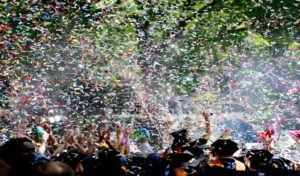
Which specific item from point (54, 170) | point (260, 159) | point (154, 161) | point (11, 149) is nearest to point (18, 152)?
point (11, 149)

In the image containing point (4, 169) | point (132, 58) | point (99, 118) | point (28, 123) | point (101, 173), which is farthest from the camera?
point (132, 58)

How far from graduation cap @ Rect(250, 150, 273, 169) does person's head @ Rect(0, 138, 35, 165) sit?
3.50m

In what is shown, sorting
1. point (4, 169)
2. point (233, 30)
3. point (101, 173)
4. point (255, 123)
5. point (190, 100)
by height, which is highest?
point (233, 30)

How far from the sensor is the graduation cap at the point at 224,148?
531 cm

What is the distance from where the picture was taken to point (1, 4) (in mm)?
12844

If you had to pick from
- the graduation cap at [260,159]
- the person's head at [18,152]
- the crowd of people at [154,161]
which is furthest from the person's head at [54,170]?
the graduation cap at [260,159]

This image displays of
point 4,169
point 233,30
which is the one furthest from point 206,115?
point 233,30

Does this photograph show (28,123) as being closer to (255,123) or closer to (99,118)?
(99,118)

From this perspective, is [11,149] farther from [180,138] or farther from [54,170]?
[180,138]

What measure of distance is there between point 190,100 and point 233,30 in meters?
4.24

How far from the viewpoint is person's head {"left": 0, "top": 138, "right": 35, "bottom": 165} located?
3.60 metres

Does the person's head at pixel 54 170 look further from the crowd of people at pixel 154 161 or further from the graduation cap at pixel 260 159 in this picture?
the graduation cap at pixel 260 159

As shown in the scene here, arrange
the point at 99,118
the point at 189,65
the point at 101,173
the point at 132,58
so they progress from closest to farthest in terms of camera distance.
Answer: the point at 101,173, the point at 99,118, the point at 132,58, the point at 189,65

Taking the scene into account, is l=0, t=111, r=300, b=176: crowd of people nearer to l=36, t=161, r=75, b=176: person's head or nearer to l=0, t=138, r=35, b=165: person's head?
l=0, t=138, r=35, b=165: person's head
